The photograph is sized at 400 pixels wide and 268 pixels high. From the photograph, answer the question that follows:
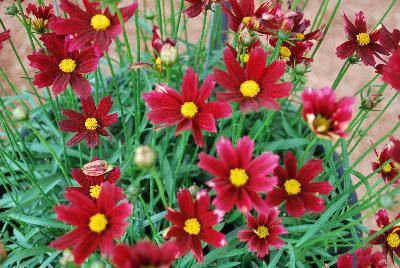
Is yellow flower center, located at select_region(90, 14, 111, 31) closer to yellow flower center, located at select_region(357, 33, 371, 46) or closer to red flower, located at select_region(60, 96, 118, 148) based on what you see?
red flower, located at select_region(60, 96, 118, 148)

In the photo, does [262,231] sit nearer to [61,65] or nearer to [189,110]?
[189,110]

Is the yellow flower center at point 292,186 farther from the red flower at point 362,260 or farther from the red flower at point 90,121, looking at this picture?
the red flower at point 90,121

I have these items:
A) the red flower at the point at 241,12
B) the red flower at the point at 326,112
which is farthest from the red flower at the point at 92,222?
the red flower at the point at 241,12

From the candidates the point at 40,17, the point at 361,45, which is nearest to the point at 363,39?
the point at 361,45

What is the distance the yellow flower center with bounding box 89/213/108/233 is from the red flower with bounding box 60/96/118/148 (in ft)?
0.61

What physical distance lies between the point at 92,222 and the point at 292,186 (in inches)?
10.2

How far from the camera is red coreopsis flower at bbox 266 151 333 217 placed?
0.54 meters

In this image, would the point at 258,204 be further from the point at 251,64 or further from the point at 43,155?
the point at 43,155

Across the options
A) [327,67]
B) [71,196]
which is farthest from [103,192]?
[327,67]

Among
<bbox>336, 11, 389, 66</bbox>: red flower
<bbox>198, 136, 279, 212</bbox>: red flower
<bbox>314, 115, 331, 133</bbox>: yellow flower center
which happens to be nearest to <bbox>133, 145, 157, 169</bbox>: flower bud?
<bbox>198, 136, 279, 212</bbox>: red flower

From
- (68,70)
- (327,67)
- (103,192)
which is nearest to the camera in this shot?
(103,192)

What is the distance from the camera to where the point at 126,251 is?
0.37 meters

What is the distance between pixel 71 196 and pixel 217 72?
209mm

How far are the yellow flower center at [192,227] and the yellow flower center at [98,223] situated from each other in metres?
0.10
